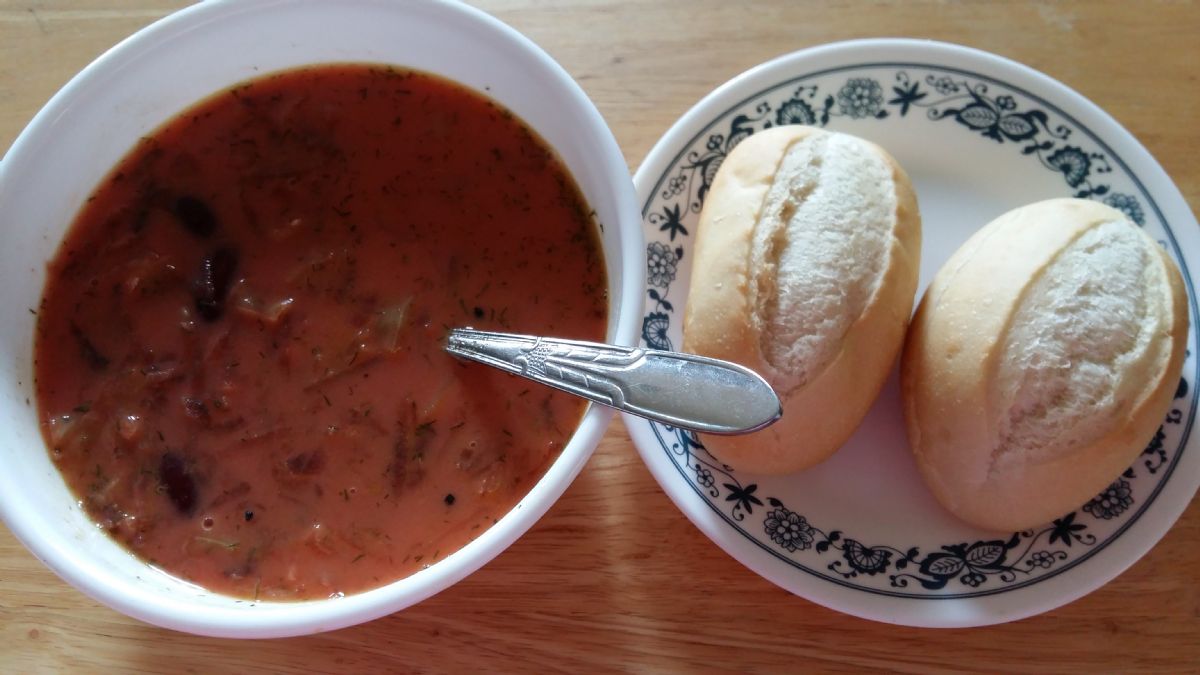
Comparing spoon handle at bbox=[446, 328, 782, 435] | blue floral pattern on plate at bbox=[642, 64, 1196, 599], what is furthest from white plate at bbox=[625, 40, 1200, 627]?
spoon handle at bbox=[446, 328, 782, 435]

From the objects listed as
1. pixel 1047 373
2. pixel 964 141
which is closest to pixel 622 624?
pixel 1047 373

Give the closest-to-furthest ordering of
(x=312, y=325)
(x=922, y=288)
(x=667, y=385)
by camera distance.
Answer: (x=667, y=385)
(x=312, y=325)
(x=922, y=288)

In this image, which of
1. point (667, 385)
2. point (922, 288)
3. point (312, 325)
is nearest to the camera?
point (667, 385)

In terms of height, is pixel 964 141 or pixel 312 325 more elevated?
pixel 964 141

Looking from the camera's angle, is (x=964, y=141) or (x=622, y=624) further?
(x=964, y=141)

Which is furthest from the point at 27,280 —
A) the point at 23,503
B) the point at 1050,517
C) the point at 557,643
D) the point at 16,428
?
the point at 1050,517

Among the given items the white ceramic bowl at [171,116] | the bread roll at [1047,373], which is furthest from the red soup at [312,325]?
the bread roll at [1047,373]

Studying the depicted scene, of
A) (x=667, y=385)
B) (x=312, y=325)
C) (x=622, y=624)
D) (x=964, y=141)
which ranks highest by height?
(x=964, y=141)

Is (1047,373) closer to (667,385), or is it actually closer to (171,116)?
(667,385)
